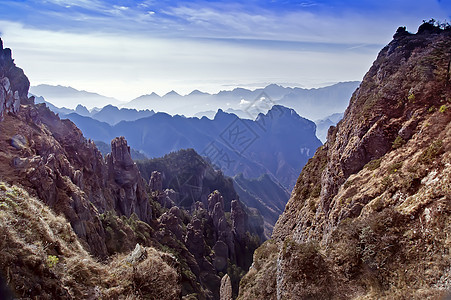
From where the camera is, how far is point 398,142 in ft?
47.1

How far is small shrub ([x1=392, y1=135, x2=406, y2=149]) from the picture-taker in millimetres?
14227

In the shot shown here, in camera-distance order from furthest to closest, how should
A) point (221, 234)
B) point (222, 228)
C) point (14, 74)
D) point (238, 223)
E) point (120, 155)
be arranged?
point (238, 223), point (222, 228), point (221, 234), point (120, 155), point (14, 74)

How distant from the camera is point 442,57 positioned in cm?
1703

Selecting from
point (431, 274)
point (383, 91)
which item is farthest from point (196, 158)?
point (431, 274)

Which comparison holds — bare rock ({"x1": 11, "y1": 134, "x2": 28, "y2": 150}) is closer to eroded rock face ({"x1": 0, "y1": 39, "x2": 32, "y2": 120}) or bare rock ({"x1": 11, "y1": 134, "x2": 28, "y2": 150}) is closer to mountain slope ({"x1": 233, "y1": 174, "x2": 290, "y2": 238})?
eroded rock face ({"x1": 0, "y1": 39, "x2": 32, "y2": 120})

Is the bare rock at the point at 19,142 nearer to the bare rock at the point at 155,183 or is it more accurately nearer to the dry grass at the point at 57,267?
the dry grass at the point at 57,267

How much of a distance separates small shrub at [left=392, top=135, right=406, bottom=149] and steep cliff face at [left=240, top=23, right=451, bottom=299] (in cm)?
6

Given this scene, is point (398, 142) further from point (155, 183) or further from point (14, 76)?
point (155, 183)

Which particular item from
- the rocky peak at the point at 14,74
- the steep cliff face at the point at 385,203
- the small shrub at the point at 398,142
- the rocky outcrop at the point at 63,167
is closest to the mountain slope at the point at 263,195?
the rocky outcrop at the point at 63,167

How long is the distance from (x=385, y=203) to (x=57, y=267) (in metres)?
11.8

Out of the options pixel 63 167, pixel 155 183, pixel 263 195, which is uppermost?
pixel 63 167

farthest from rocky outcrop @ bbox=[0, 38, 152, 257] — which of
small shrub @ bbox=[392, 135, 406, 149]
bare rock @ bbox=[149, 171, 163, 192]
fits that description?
bare rock @ bbox=[149, 171, 163, 192]

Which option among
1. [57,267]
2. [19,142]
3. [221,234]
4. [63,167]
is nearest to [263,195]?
[221,234]

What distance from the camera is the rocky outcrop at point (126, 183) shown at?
1906 inches
